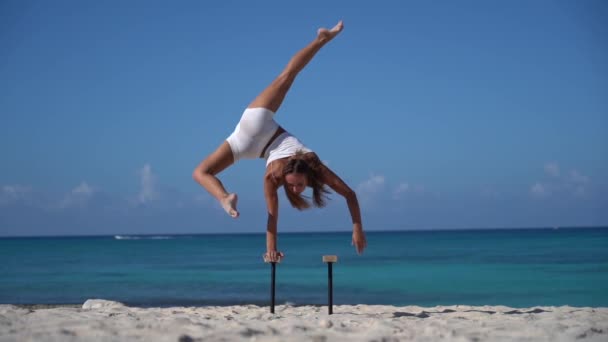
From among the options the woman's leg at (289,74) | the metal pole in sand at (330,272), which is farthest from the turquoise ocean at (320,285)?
the woman's leg at (289,74)

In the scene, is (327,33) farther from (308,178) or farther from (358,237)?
(358,237)

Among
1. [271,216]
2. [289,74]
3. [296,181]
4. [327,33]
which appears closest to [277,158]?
[296,181]

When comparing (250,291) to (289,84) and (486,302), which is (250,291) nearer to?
(486,302)

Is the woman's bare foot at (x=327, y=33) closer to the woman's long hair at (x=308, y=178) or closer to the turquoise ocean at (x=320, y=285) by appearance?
the woman's long hair at (x=308, y=178)

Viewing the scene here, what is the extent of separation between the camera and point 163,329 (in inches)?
183

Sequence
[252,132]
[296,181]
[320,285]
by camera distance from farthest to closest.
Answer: [320,285], [252,132], [296,181]

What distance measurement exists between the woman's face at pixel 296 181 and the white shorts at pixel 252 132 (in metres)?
0.52

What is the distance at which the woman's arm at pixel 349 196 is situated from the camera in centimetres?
598

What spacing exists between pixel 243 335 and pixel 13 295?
418 inches

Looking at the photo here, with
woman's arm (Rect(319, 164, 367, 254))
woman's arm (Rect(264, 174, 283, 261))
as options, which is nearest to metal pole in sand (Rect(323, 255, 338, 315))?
woman's arm (Rect(319, 164, 367, 254))

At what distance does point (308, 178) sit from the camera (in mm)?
5918

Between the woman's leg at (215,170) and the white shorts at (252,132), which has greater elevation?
the white shorts at (252,132)

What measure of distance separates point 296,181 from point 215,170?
865 mm

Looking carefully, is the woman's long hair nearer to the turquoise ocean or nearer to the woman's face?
the woman's face
